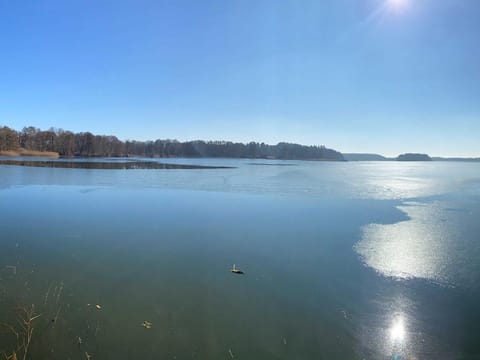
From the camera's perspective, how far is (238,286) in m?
5.17

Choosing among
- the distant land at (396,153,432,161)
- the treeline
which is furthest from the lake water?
the distant land at (396,153,432,161)

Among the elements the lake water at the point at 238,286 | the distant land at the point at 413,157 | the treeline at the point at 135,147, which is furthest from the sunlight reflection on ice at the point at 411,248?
the distant land at the point at 413,157

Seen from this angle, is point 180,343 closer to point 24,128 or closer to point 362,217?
point 362,217

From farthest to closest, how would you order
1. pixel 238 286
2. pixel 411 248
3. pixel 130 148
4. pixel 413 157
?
pixel 413 157, pixel 130 148, pixel 411 248, pixel 238 286

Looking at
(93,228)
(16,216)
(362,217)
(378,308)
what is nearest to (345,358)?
(378,308)

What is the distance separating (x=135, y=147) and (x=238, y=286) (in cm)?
11103

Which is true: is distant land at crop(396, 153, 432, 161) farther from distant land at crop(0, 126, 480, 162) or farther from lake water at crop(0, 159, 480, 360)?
lake water at crop(0, 159, 480, 360)

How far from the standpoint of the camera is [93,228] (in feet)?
27.9

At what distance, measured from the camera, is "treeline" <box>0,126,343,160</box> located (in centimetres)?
7375

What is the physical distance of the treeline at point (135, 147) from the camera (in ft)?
242

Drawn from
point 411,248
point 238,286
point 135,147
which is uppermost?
point 135,147

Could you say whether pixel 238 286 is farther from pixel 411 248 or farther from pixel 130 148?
pixel 130 148

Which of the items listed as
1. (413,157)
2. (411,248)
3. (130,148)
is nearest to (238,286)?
(411,248)

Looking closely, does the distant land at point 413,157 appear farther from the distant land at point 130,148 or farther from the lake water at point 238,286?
the lake water at point 238,286
